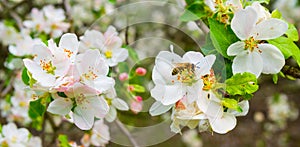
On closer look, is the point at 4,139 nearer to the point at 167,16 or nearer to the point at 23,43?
the point at 23,43

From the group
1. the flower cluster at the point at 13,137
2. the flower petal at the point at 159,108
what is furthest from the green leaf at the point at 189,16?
the flower cluster at the point at 13,137

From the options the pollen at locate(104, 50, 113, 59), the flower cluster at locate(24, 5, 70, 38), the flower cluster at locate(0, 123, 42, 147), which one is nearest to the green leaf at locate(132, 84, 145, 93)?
the pollen at locate(104, 50, 113, 59)

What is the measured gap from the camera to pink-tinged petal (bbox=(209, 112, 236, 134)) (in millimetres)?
962

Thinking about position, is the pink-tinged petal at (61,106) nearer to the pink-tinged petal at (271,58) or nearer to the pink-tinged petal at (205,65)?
the pink-tinged petal at (205,65)

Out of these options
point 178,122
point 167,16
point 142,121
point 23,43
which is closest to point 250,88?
point 178,122

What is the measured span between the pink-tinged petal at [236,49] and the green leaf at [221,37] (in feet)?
0.07

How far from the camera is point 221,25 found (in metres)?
1.02

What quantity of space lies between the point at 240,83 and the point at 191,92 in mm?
103

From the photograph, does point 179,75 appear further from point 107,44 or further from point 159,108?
point 107,44

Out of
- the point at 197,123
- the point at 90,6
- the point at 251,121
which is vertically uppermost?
the point at 197,123

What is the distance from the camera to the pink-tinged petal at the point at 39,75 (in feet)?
3.16

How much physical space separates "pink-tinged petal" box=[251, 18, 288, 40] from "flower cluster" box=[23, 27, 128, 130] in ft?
1.07

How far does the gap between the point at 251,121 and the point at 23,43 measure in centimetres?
426

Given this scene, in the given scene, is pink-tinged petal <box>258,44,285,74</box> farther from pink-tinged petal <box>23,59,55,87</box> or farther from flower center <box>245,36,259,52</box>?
pink-tinged petal <box>23,59,55,87</box>
